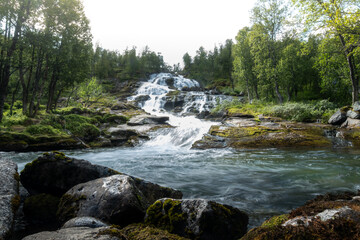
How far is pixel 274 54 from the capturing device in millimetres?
27156

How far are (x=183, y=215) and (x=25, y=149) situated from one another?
12.9 metres

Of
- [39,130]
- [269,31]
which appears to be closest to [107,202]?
[39,130]

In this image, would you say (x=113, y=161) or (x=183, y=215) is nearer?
(x=183, y=215)

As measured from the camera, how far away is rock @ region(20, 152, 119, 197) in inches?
201

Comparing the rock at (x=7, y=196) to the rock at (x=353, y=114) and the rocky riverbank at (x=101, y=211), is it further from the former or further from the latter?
the rock at (x=353, y=114)

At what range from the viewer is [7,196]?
12.4 ft

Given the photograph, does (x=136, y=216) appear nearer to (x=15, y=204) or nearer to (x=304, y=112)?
(x=15, y=204)

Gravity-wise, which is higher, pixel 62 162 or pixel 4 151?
pixel 62 162

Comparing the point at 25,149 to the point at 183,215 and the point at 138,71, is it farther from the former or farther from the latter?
the point at 138,71

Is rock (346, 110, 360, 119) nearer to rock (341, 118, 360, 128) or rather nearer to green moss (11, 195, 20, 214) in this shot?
rock (341, 118, 360, 128)

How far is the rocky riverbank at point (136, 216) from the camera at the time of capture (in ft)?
7.31

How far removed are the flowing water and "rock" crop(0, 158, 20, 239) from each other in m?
3.93

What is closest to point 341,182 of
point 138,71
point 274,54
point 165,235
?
point 165,235

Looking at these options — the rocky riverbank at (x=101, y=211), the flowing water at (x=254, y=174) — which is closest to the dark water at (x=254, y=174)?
the flowing water at (x=254, y=174)
